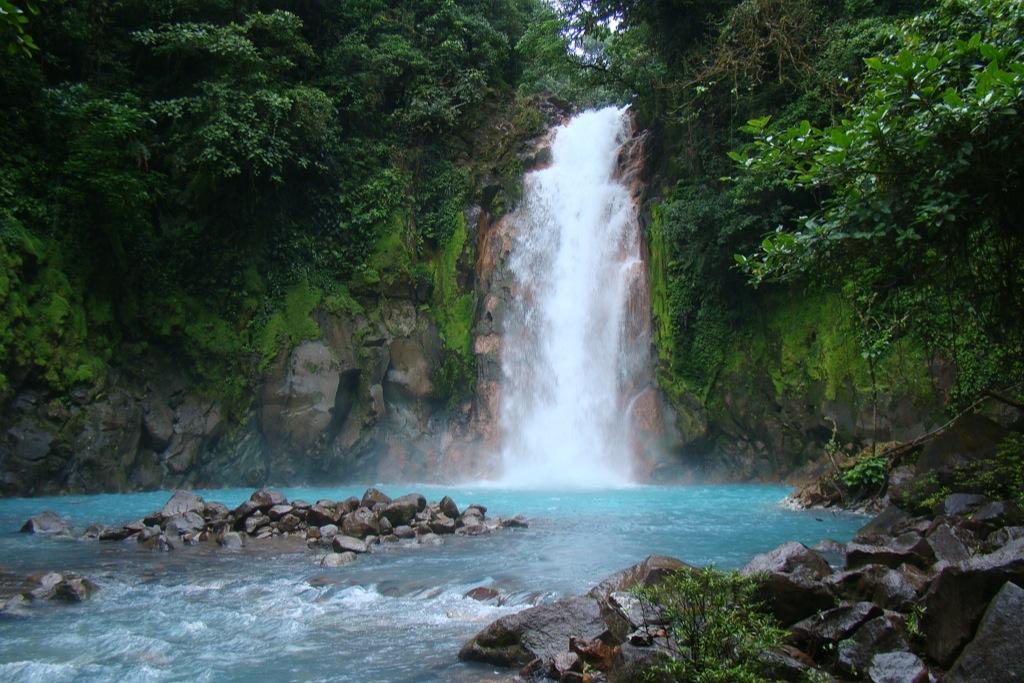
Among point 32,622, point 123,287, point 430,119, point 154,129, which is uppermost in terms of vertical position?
point 430,119

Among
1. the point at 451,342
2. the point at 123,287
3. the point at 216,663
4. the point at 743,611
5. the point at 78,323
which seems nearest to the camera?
the point at 743,611

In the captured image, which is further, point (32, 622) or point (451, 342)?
point (451, 342)

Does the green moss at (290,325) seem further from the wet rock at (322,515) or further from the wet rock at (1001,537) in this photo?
the wet rock at (1001,537)

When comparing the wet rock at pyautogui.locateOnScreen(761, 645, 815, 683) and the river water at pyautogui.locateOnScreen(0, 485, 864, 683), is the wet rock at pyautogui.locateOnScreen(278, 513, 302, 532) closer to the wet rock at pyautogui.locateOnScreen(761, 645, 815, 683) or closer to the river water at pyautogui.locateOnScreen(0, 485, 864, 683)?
the river water at pyautogui.locateOnScreen(0, 485, 864, 683)

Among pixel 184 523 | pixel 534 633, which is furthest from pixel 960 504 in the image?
pixel 184 523

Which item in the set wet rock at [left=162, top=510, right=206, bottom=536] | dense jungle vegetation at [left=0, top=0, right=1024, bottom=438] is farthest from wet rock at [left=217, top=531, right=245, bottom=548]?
dense jungle vegetation at [left=0, top=0, right=1024, bottom=438]

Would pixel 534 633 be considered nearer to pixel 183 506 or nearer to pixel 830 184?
pixel 830 184

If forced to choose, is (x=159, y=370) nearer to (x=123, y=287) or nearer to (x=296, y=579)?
(x=123, y=287)

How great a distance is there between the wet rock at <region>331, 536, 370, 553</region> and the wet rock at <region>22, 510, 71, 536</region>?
14.4 feet

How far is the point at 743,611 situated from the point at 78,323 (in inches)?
619

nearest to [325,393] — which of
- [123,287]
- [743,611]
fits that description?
[123,287]

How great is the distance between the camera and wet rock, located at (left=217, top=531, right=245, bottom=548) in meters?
10.0

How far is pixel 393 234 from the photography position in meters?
20.4

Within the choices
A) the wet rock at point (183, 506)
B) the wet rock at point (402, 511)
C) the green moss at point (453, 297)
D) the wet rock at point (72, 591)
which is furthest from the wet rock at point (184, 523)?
the green moss at point (453, 297)
